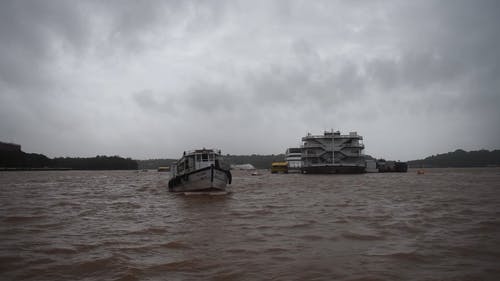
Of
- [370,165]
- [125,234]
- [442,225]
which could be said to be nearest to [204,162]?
[125,234]

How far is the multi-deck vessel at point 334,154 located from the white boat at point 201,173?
42738 mm

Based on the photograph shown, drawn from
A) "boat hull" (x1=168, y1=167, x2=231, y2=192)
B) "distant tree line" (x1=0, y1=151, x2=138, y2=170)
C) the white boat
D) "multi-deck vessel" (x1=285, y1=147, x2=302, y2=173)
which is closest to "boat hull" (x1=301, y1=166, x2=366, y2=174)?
"multi-deck vessel" (x1=285, y1=147, x2=302, y2=173)

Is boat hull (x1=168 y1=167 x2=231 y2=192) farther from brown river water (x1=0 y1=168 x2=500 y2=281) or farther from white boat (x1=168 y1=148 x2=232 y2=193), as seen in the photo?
brown river water (x1=0 y1=168 x2=500 y2=281)

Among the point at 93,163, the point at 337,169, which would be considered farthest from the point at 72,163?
the point at 337,169

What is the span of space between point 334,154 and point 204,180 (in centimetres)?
4847

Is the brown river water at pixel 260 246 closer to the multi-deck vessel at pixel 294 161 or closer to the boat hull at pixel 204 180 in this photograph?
the boat hull at pixel 204 180

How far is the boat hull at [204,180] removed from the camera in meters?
24.8

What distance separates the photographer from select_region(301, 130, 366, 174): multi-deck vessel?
67.8 meters

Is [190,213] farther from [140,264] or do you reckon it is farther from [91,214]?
[140,264]

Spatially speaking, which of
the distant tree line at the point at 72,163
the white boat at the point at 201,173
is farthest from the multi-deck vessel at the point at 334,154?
the distant tree line at the point at 72,163

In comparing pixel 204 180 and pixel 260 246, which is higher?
pixel 204 180

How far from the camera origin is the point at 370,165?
85.2 metres

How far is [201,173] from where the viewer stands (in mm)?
25000

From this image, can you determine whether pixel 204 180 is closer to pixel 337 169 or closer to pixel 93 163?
pixel 337 169
